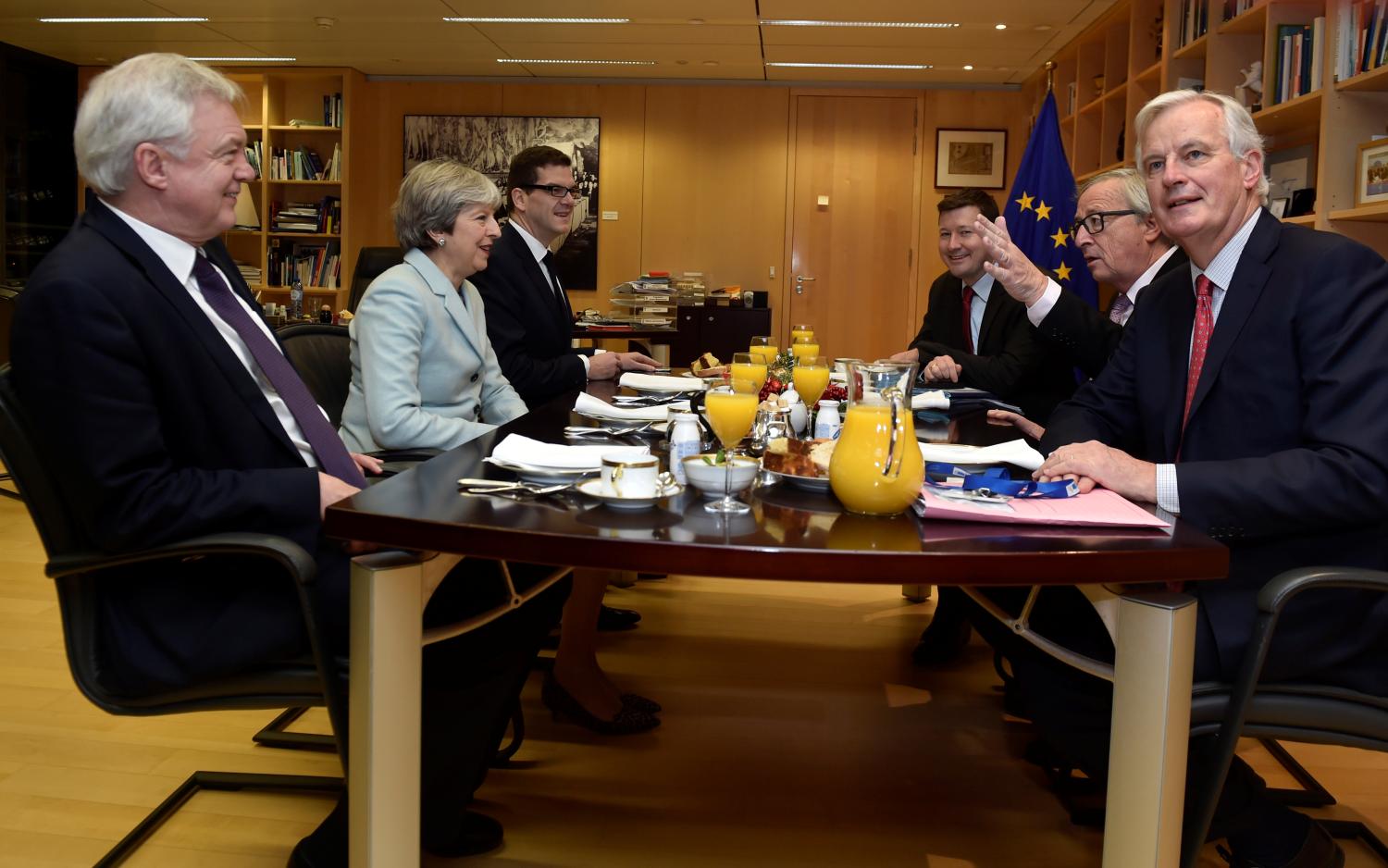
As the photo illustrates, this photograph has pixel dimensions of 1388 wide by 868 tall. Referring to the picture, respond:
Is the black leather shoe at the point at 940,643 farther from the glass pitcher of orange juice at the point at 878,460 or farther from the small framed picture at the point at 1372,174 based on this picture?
the small framed picture at the point at 1372,174

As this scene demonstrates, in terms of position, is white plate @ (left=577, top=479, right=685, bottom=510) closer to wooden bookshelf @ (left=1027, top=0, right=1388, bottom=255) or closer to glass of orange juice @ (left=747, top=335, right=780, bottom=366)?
glass of orange juice @ (left=747, top=335, right=780, bottom=366)

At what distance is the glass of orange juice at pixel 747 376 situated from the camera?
2198 millimetres

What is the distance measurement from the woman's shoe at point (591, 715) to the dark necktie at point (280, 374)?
89cm

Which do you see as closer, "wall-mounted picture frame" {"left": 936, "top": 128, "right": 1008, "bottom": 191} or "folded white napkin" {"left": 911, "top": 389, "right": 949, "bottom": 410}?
"folded white napkin" {"left": 911, "top": 389, "right": 949, "bottom": 410}

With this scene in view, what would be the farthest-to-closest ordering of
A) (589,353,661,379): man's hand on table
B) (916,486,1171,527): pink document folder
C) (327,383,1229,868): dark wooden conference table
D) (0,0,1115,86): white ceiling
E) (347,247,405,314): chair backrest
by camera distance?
1. (0,0,1115,86): white ceiling
2. (347,247,405,314): chair backrest
3. (589,353,661,379): man's hand on table
4. (916,486,1171,527): pink document folder
5. (327,383,1229,868): dark wooden conference table

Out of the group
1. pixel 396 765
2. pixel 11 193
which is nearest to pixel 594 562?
pixel 396 765

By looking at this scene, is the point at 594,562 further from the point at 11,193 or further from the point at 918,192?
the point at 11,193

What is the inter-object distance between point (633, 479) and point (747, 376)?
985 mm

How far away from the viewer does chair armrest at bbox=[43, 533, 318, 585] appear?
4.75 ft

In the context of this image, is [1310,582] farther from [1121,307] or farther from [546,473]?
[1121,307]

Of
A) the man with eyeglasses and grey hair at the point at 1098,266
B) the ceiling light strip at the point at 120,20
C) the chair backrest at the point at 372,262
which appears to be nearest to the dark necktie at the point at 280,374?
the man with eyeglasses and grey hair at the point at 1098,266

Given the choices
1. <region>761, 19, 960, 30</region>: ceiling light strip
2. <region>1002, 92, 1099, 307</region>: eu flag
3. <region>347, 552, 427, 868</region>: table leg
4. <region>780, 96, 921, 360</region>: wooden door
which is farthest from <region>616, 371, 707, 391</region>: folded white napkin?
<region>780, 96, 921, 360</region>: wooden door

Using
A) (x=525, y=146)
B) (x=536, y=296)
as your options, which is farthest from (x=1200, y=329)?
(x=525, y=146)

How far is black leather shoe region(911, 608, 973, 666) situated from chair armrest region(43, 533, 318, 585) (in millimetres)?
1997
